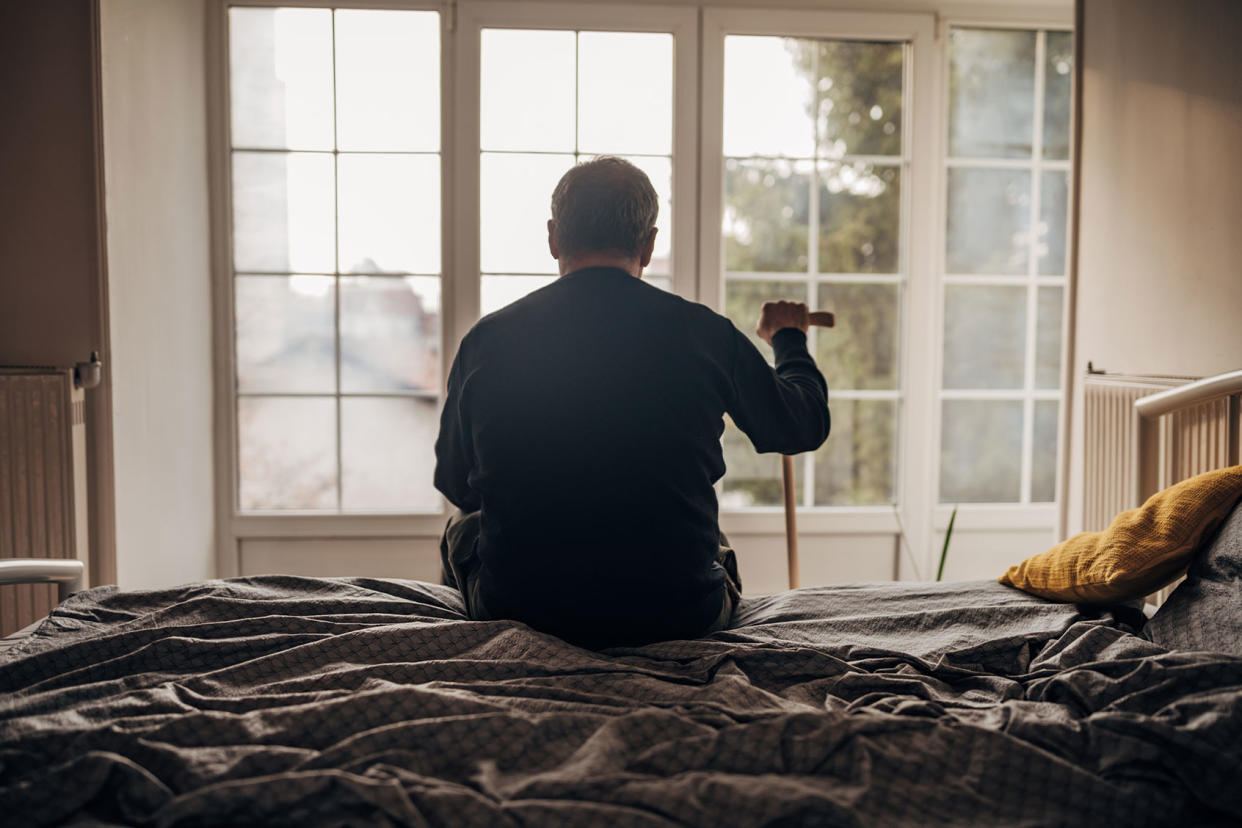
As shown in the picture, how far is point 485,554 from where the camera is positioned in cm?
144

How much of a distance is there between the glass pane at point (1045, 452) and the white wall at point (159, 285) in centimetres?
302

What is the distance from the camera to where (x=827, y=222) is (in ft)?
10.8

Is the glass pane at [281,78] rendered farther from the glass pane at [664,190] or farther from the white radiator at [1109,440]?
the white radiator at [1109,440]

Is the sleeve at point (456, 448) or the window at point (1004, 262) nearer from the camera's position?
the sleeve at point (456, 448)

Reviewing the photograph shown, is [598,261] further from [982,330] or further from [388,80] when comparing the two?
[982,330]

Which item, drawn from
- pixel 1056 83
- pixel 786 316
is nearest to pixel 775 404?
pixel 786 316

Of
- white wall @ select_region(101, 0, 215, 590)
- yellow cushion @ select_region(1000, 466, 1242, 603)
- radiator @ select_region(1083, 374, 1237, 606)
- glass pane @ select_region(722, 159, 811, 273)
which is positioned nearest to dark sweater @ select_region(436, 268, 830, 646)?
yellow cushion @ select_region(1000, 466, 1242, 603)

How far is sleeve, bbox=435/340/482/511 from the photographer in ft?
4.95

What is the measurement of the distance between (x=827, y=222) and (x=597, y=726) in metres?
→ 2.63

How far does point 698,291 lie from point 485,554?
2.01 metres

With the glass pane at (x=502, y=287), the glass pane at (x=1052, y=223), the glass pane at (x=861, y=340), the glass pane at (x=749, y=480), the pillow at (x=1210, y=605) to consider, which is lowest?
the glass pane at (x=749, y=480)

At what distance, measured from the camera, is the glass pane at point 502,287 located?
127 inches

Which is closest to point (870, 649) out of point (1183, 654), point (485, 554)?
point (1183, 654)

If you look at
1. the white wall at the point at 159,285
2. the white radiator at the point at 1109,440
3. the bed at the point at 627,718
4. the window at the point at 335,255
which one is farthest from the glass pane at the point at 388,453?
the white radiator at the point at 1109,440
